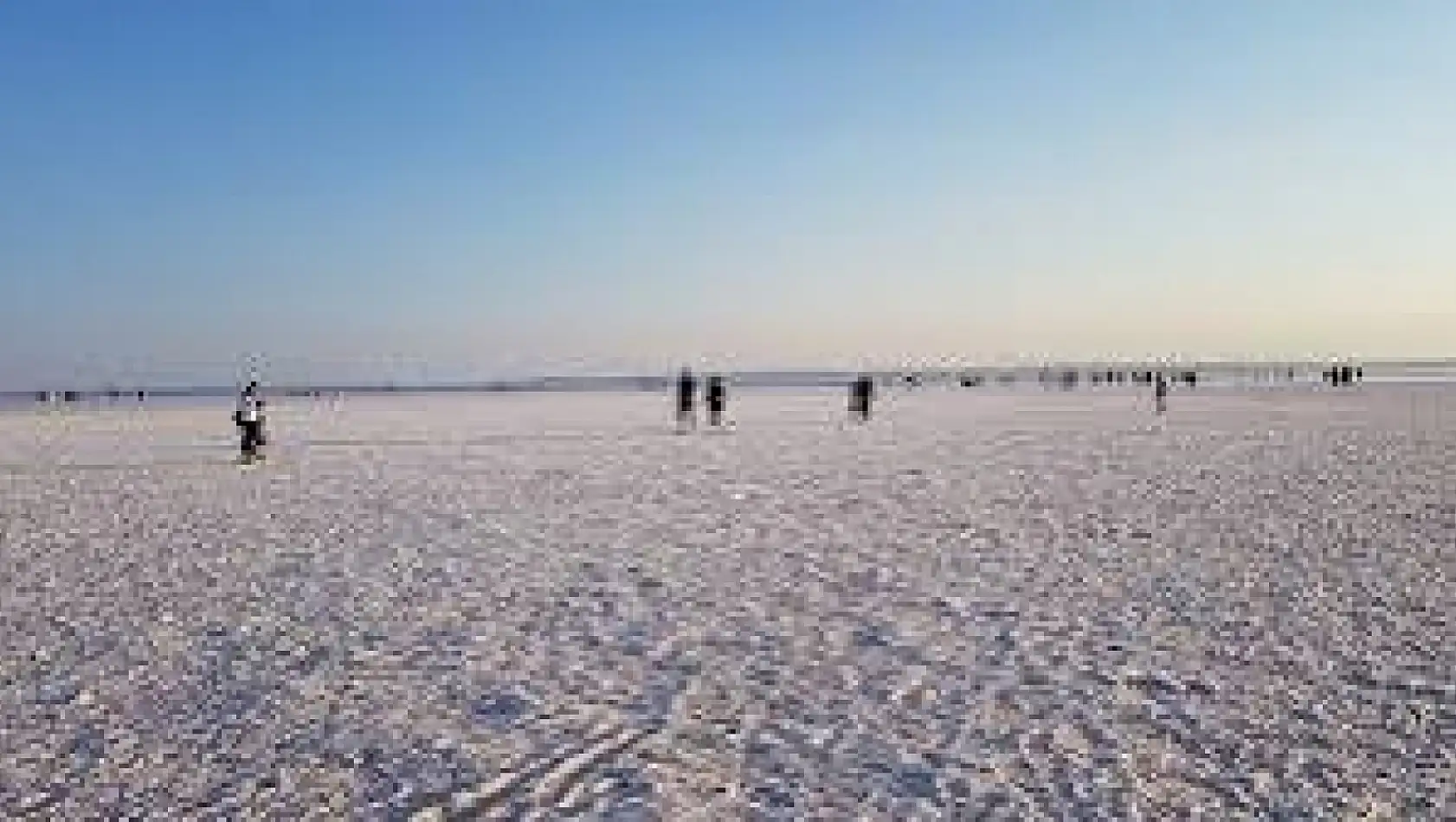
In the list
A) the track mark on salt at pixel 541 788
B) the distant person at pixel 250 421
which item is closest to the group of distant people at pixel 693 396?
the distant person at pixel 250 421

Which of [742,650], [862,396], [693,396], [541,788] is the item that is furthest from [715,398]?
[541,788]

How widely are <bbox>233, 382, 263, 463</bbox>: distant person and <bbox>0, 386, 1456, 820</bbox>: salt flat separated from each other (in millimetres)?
6817

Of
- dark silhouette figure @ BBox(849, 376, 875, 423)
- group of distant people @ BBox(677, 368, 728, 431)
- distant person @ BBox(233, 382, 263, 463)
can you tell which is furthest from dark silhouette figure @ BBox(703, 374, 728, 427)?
distant person @ BBox(233, 382, 263, 463)

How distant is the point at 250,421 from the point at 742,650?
22.3 metres

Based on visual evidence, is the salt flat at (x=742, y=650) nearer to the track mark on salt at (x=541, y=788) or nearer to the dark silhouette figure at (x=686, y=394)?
the track mark on salt at (x=541, y=788)

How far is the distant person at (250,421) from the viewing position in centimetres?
3039

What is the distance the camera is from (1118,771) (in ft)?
25.6

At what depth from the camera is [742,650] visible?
10734mm

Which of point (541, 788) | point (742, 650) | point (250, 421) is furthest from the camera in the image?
point (250, 421)

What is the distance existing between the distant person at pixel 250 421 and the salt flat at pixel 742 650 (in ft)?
22.4

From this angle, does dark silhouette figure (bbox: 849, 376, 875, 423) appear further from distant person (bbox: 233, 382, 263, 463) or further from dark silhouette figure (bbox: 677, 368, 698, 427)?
distant person (bbox: 233, 382, 263, 463)

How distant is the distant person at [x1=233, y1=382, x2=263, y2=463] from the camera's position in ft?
99.7

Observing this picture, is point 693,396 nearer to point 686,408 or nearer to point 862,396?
point 686,408

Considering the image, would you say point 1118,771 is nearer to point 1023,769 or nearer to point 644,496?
point 1023,769
